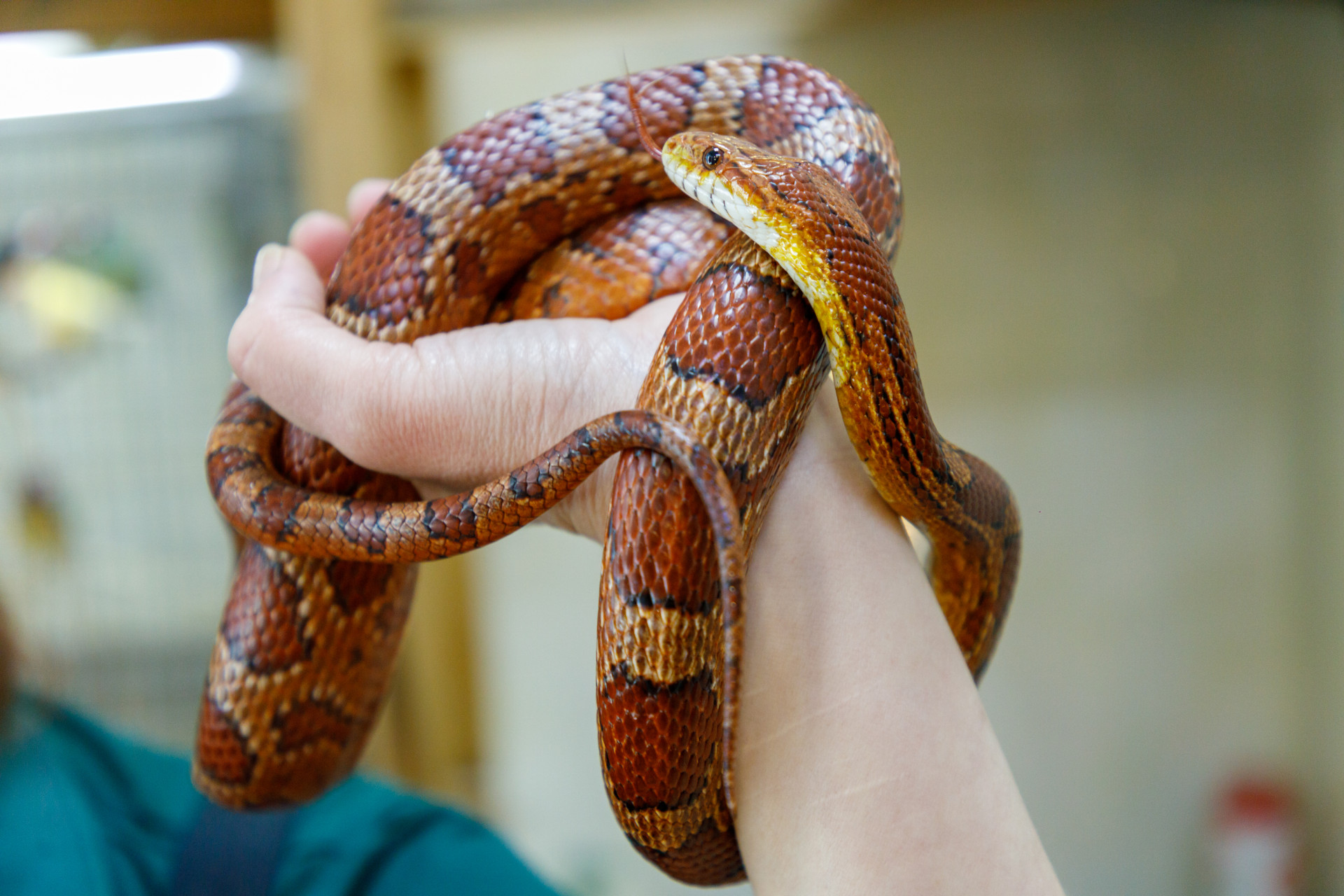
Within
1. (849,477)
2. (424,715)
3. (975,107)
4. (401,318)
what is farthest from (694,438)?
(424,715)

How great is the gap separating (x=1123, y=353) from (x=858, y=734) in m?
1.34

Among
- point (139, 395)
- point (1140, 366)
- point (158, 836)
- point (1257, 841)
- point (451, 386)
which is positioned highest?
point (451, 386)

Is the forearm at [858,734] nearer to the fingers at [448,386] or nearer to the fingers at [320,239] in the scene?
Answer: the fingers at [448,386]

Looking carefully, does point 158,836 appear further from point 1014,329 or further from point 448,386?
point 1014,329

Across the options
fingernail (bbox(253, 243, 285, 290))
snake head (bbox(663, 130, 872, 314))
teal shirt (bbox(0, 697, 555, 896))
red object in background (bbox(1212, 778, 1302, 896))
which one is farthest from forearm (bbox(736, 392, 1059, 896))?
red object in background (bbox(1212, 778, 1302, 896))

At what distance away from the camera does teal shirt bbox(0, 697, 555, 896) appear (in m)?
1.15

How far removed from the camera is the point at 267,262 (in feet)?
2.59

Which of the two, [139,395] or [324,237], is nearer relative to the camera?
[324,237]

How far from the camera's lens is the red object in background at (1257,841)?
1598 mm

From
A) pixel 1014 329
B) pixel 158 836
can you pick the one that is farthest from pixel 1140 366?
pixel 158 836

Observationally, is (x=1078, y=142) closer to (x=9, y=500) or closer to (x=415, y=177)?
(x=415, y=177)

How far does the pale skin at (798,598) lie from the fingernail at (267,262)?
0.03 m

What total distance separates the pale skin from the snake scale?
0.04 meters

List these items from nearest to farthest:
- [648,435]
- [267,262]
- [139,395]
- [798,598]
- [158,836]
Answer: [648,435] < [798,598] < [267,262] < [158,836] < [139,395]
